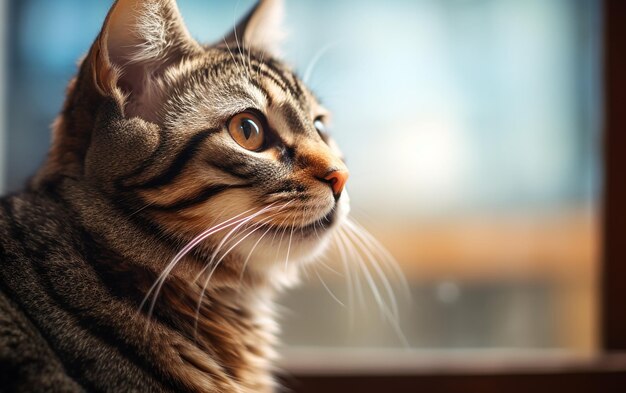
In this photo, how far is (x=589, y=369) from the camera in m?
1.09

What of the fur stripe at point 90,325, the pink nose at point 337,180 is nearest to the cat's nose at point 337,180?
the pink nose at point 337,180

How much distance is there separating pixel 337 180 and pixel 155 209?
19 cm

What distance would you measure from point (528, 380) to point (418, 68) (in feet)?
2.04

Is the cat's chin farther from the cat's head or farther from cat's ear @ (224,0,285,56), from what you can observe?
cat's ear @ (224,0,285,56)

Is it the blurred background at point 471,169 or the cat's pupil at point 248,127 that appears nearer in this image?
the cat's pupil at point 248,127

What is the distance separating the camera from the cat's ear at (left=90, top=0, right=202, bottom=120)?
0.55m

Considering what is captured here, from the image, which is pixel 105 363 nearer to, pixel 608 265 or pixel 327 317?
pixel 327 317

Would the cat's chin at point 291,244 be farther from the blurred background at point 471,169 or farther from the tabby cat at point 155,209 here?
the blurred background at point 471,169

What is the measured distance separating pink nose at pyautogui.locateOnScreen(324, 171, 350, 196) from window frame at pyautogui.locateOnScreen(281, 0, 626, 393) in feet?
1.82

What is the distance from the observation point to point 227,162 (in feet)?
1.94

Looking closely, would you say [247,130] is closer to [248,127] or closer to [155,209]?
[248,127]

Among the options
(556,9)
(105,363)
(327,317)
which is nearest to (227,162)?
(105,363)

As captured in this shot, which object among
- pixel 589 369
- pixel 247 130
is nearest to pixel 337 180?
pixel 247 130

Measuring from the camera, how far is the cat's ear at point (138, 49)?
21.8 inches
